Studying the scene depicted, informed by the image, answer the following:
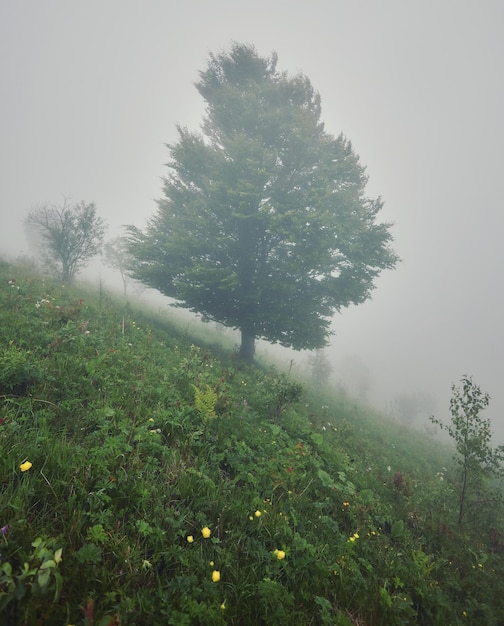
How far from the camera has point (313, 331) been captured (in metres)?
12.3

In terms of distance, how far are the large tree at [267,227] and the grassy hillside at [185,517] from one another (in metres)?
5.79

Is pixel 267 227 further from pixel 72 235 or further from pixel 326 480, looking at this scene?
pixel 72 235

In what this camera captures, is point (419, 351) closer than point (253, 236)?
No

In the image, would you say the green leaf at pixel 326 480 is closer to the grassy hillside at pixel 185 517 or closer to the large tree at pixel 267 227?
the grassy hillside at pixel 185 517

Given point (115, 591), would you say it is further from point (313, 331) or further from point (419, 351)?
point (419, 351)

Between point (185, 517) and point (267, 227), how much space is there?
34.6ft

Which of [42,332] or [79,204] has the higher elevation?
[79,204]

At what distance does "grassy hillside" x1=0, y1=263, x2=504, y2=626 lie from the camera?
7.61ft

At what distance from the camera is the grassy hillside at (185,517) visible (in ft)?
7.61

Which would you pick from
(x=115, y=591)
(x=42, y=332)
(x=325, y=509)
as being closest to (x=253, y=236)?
(x=42, y=332)

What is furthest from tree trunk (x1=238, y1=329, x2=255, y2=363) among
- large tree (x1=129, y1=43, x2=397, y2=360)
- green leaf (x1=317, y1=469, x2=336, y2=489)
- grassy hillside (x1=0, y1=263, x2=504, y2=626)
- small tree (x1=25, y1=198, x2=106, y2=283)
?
small tree (x1=25, y1=198, x2=106, y2=283)

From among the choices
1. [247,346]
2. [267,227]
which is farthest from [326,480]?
[267,227]

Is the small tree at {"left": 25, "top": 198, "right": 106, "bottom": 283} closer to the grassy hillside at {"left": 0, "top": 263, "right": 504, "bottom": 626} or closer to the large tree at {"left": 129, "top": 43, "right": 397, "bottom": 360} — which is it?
the large tree at {"left": 129, "top": 43, "right": 397, "bottom": 360}

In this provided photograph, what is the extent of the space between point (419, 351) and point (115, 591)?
150757 millimetres
